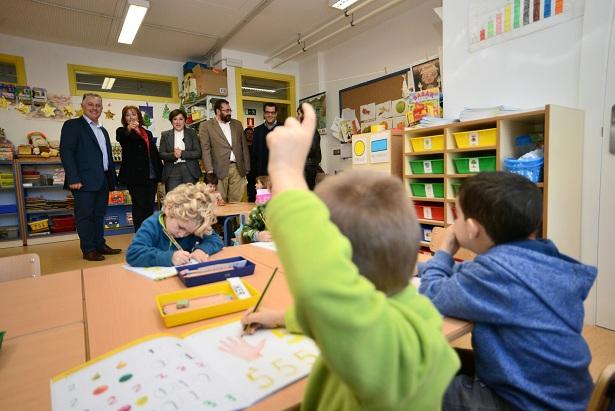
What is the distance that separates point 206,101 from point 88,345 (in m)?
5.43

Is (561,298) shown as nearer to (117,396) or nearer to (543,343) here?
(543,343)

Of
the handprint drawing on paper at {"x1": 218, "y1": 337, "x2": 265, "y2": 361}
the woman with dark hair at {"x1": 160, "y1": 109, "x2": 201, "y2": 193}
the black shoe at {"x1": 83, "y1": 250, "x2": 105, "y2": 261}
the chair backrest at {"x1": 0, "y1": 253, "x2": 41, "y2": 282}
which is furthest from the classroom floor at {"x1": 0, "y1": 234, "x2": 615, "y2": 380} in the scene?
the chair backrest at {"x1": 0, "y1": 253, "x2": 41, "y2": 282}

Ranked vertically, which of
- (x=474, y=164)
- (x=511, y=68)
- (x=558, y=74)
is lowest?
(x=474, y=164)

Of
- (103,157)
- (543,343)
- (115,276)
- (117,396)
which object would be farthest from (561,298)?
(103,157)

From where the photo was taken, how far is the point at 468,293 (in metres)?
0.87

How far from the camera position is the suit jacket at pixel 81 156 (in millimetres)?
3654

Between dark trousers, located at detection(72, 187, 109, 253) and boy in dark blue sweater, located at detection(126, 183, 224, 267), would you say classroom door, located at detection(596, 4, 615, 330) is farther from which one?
dark trousers, located at detection(72, 187, 109, 253)

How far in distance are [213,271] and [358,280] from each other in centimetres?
96

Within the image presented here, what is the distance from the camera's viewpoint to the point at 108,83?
230 inches

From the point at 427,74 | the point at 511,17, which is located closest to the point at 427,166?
the point at 511,17

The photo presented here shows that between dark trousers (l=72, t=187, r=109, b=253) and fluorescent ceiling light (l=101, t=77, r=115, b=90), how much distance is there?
275cm

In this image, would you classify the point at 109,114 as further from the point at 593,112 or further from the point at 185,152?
the point at 593,112

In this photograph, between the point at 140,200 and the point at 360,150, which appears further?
the point at 140,200

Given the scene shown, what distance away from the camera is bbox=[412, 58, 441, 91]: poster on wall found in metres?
4.12
